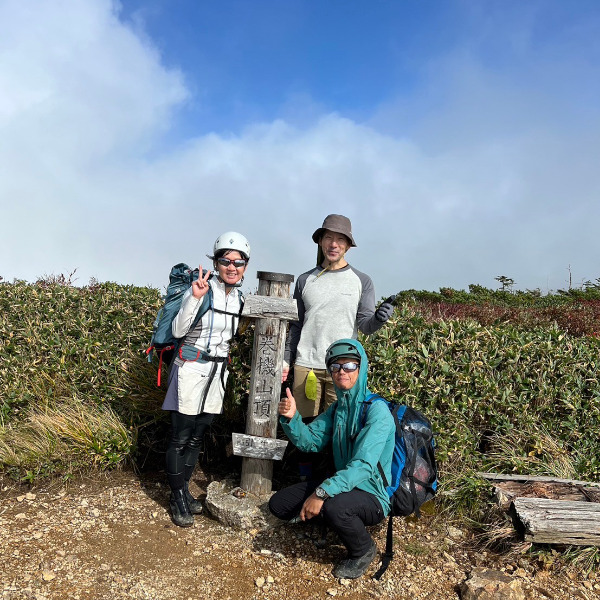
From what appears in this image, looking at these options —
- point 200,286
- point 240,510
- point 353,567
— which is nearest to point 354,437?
point 353,567

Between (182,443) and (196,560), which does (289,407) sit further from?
(196,560)

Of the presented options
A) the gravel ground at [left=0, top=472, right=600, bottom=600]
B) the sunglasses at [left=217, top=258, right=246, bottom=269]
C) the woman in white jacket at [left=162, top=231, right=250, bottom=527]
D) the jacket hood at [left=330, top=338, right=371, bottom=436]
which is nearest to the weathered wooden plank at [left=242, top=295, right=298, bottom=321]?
the woman in white jacket at [left=162, top=231, right=250, bottom=527]

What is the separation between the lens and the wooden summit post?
4.25 metres

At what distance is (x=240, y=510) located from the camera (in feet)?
13.8

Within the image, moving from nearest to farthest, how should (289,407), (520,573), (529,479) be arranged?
(520,573) → (289,407) → (529,479)

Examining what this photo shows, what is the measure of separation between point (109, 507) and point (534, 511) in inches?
134

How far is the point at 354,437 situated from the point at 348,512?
51 centimetres

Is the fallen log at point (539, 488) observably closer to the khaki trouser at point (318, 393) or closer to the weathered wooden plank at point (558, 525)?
the weathered wooden plank at point (558, 525)

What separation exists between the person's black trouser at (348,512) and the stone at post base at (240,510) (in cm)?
41

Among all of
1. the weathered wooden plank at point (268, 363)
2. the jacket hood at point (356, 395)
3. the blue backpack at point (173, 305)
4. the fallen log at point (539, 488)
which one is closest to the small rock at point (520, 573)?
the fallen log at point (539, 488)

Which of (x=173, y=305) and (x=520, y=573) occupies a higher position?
(x=173, y=305)

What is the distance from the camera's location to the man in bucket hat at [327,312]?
4.22 meters

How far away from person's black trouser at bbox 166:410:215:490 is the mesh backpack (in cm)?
133

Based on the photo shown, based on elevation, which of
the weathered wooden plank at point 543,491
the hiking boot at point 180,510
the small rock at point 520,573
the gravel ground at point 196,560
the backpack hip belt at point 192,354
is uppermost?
the backpack hip belt at point 192,354
